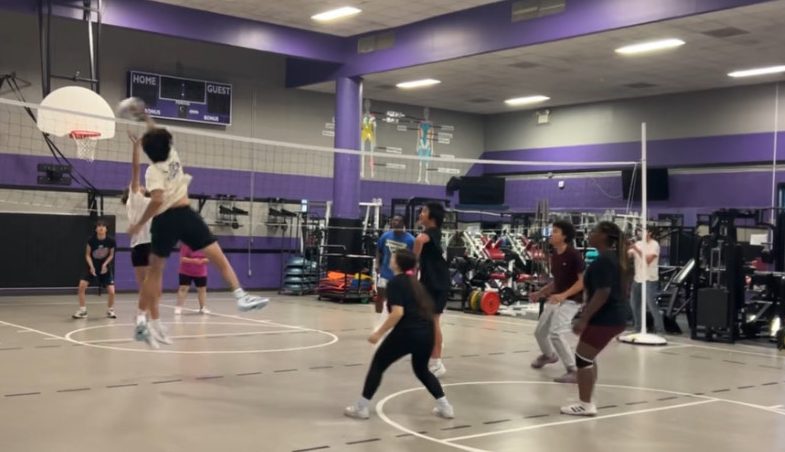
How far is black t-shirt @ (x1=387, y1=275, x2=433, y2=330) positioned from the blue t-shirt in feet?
12.3

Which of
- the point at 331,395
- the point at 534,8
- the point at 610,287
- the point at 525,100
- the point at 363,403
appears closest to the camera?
the point at 363,403

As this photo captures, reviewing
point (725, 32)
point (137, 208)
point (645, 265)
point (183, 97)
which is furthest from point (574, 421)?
point (183, 97)

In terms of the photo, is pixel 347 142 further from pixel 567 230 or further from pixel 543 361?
pixel 567 230

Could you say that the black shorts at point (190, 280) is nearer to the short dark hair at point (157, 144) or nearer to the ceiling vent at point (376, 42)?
the ceiling vent at point (376, 42)

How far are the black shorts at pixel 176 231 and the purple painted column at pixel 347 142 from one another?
1119 cm

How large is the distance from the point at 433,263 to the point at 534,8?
8146mm

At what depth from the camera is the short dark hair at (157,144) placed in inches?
257

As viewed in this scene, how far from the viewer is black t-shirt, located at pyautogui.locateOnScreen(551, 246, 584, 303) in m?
7.85

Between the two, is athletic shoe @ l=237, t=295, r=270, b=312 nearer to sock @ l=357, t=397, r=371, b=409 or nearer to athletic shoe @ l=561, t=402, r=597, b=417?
sock @ l=357, t=397, r=371, b=409

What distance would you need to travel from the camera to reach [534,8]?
1449cm

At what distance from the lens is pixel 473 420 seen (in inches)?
245

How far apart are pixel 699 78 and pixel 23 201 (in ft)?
47.8

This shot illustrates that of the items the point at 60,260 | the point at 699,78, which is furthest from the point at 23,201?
the point at 699,78

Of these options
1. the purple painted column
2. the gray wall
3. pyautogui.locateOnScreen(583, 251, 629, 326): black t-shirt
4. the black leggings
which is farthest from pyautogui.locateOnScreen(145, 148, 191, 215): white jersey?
the gray wall
